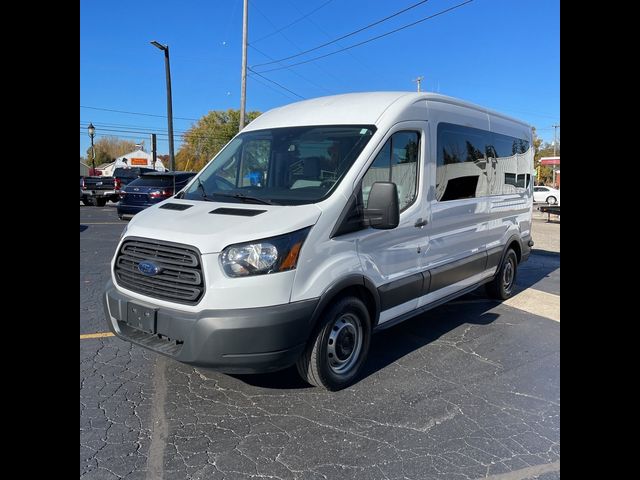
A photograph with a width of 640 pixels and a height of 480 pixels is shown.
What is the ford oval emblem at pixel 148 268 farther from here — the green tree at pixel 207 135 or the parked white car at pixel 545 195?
the green tree at pixel 207 135

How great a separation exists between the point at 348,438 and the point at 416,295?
1.78m

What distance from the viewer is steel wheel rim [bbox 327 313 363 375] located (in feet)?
12.0

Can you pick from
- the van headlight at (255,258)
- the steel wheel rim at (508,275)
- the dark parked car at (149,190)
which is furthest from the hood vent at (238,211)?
the dark parked car at (149,190)

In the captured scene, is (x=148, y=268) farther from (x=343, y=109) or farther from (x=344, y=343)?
(x=343, y=109)

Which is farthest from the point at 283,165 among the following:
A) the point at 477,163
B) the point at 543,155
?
the point at 543,155

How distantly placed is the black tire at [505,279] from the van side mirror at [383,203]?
3.47m

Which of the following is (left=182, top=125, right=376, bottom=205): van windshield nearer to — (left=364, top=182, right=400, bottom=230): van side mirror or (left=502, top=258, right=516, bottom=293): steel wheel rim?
(left=364, top=182, right=400, bottom=230): van side mirror

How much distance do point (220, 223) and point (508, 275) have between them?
498cm

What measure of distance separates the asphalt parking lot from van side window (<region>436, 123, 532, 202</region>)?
5.54 ft

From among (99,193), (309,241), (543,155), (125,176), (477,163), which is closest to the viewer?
(309,241)

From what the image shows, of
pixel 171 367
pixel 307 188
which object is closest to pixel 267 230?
pixel 307 188

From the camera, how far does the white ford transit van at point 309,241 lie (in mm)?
3109

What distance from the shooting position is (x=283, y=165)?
13.5ft
